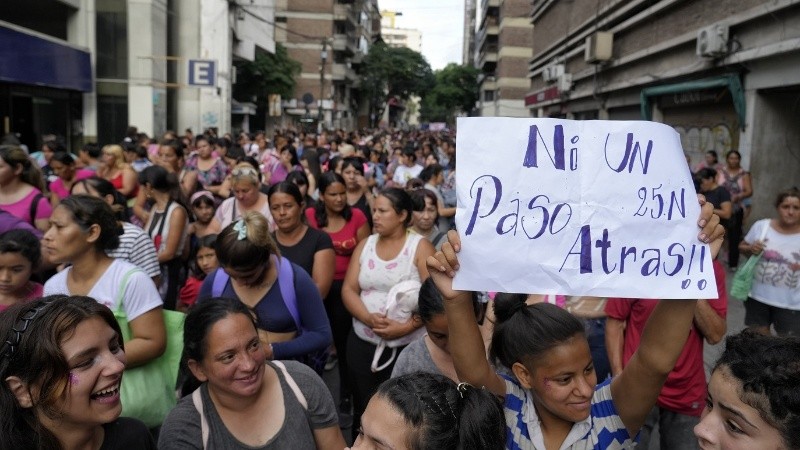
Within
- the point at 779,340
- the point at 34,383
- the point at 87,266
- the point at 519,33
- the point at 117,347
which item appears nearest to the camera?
the point at 779,340

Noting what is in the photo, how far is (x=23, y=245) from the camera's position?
11.7ft

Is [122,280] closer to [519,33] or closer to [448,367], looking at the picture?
[448,367]

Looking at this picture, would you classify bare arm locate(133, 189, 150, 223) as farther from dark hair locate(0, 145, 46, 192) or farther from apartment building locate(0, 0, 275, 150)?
apartment building locate(0, 0, 275, 150)

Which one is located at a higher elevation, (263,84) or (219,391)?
(263,84)

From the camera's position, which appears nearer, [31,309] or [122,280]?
[31,309]

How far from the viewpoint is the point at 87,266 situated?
134 inches

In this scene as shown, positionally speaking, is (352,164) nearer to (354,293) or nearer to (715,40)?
(354,293)

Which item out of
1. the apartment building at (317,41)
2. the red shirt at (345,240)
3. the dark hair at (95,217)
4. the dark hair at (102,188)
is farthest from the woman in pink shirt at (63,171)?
the apartment building at (317,41)

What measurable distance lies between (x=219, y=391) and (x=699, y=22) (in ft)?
42.2

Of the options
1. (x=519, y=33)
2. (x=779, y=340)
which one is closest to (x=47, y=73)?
(x=779, y=340)

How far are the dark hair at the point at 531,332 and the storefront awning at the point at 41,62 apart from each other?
56.9 feet

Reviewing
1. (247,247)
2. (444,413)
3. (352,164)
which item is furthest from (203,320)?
(352,164)

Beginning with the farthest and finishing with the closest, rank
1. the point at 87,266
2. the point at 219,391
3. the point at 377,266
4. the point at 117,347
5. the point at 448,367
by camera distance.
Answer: the point at 377,266 → the point at 87,266 → the point at 448,367 → the point at 219,391 → the point at 117,347

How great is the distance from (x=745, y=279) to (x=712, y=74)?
8.43 meters
